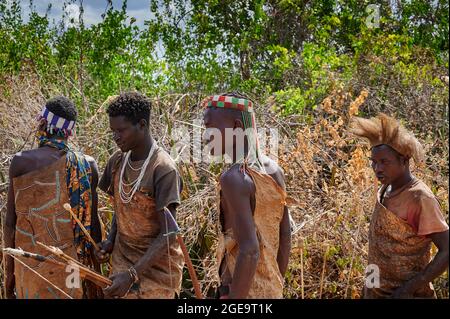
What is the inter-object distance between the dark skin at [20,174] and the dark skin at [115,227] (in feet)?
0.87

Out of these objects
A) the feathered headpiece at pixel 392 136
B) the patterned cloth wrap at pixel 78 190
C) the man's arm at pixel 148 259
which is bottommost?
the man's arm at pixel 148 259

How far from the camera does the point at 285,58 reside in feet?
28.2

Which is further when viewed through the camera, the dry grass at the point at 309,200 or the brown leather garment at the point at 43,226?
the dry grass at the point at 309,200

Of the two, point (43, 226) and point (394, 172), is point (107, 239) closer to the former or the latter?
point (43, 226)

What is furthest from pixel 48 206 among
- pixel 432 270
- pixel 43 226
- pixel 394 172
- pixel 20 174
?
pixel 432 270

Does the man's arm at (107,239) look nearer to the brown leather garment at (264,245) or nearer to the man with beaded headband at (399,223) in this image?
the brown leather garment at (264,245)

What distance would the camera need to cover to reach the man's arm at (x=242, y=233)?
118 inches

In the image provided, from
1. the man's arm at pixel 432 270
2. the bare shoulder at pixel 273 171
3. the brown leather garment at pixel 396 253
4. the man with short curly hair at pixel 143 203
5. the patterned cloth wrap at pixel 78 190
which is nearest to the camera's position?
the man's arm at pixel 432 270

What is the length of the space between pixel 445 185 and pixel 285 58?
12.7 feet

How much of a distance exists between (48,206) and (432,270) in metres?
2.07

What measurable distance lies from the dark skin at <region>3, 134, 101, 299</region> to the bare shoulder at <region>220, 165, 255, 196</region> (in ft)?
4.15

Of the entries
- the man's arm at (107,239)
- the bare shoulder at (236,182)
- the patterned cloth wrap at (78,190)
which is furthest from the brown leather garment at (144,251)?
the bare shoulder at (236,182)

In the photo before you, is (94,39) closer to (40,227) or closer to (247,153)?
(40,227)

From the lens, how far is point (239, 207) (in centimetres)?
303
